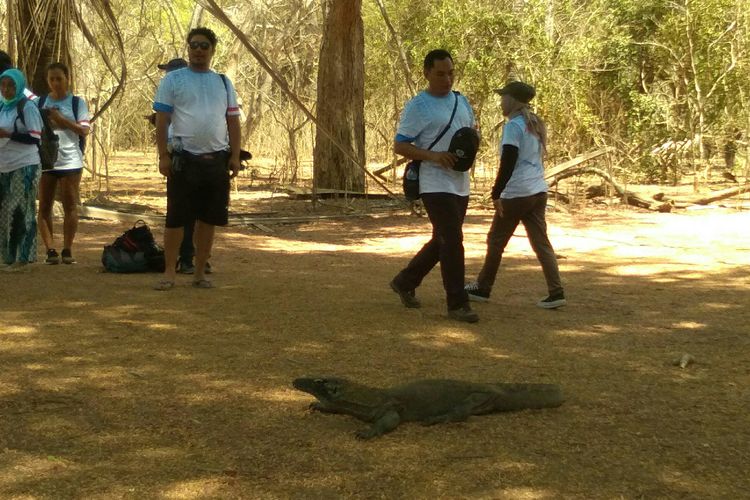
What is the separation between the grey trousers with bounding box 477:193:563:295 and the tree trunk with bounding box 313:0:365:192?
8.81 m

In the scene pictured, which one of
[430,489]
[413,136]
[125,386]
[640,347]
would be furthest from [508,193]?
[430,489]

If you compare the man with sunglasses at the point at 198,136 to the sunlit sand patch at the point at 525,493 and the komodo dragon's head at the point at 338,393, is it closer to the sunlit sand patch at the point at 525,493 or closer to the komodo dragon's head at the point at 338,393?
the komodo dragon's head at the point at 338,393

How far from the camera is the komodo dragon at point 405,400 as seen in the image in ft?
14.5

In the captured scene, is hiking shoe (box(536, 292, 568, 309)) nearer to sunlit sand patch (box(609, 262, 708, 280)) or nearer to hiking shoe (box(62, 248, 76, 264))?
sunlit sand patch (box(609, 262, 708, 280))

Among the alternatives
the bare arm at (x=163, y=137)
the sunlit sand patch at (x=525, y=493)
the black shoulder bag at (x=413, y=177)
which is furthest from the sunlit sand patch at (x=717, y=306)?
the sunlit sand patch at (x=525, y=493)

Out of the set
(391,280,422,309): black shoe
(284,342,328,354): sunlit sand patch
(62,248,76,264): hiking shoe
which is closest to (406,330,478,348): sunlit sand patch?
(284,342,328,354): sunlit sand patch

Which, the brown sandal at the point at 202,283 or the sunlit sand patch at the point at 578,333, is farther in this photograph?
the brown sandal at the point at 202,283

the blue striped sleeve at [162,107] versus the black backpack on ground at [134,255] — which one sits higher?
the blue striped sleeve at [162,107]

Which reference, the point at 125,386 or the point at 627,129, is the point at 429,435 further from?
the point at 627,129

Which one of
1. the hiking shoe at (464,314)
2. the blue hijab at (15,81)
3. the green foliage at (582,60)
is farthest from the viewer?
the green foliage at (582,60)

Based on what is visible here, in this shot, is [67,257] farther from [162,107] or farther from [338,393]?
[338,393]

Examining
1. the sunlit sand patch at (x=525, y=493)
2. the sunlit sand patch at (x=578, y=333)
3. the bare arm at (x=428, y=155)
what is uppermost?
the bare arm at (x=428, y=155)

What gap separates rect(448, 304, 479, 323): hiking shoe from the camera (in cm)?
668

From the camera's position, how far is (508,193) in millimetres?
7145
